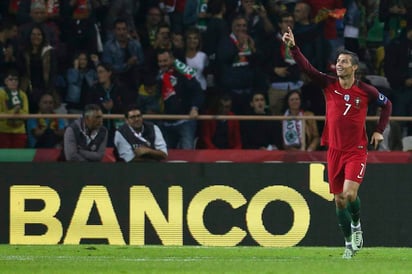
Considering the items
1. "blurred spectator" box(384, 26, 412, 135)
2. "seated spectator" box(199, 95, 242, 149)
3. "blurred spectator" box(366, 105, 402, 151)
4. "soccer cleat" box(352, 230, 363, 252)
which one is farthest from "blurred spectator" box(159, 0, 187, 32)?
"soccer cleat" box(352, 230, 363, 252)

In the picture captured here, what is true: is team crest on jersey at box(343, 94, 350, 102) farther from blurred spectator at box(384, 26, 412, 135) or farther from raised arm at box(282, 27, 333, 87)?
blurred spectator at box(384, 26, 412, 135)

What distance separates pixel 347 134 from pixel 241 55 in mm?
6265

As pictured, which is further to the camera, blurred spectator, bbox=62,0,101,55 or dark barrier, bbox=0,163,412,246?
blurred spectator, bbox=62,0,101,55

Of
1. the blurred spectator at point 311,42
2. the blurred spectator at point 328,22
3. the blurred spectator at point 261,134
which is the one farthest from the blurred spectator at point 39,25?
the blurred spectator at point 328,22

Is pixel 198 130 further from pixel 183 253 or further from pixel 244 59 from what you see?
pixel 183 253

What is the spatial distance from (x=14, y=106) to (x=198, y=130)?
2.75m

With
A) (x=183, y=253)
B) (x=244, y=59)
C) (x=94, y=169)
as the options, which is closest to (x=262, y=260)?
(x=183, y=253)

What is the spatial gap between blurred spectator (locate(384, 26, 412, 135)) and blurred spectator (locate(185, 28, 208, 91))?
2.90 m

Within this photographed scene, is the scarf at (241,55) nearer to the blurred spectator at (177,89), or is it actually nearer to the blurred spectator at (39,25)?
the blurred spectator at (177,89)

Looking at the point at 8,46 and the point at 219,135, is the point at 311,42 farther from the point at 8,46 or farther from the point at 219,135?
the point at 8,46

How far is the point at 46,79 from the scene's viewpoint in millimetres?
18938

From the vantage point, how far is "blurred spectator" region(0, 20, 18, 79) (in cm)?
1905

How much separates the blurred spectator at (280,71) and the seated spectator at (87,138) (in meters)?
3.22

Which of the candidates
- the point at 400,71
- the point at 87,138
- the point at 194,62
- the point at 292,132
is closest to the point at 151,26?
the point at 194,62
